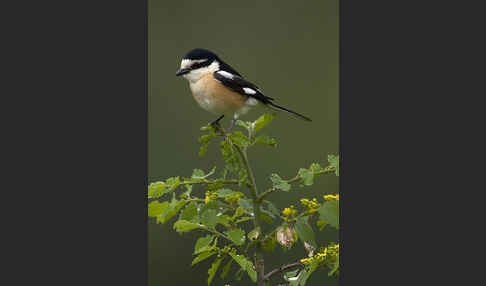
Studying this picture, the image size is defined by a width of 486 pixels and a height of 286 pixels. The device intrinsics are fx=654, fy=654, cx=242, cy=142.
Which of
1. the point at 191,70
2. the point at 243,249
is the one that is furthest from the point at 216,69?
the point at 243,249

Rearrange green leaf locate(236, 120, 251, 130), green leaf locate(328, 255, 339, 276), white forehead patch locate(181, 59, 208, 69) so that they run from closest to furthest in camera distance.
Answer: green leaf locate(328, 255, 339, 276), green leaf locate(236, 120, 251, 130), white forehead patch locate(181, 59, 208, 69)

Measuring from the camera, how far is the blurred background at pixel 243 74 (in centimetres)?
373

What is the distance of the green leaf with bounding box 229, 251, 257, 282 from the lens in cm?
341

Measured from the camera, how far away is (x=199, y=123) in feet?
12.5

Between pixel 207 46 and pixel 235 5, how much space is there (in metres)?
0.29

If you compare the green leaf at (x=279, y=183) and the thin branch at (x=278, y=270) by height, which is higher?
the green leaf at (x=279, y=183)

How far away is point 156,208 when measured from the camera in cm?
355

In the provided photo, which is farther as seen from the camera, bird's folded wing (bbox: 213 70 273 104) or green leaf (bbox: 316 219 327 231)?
bird's folded wing (bbox: 213 70 273 104)

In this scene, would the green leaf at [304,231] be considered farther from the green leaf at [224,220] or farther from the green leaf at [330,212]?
the green leaf at [224,220]

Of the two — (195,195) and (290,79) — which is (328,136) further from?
(195,195)

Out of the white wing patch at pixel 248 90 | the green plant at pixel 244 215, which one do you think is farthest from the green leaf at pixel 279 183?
the white wing patch at pixel 248 90

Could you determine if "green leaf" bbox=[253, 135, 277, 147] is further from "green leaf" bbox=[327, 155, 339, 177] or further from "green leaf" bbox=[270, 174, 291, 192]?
"green leaf" bbox=[327, 155, 339, 177]

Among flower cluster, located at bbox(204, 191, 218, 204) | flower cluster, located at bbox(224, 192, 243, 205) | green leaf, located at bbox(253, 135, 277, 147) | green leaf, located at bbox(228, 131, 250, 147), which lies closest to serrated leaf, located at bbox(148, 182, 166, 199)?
flower cluster, located at bbox(204, 191, 218, 204)

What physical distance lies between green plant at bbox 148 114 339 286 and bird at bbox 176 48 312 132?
217mm
